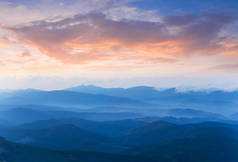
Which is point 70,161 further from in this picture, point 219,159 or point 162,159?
point 219,159

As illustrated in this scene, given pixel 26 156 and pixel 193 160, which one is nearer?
pixel 26 156

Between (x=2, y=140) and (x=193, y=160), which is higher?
(x=2, y=140)

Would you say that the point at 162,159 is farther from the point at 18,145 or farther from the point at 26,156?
the point at 18,145

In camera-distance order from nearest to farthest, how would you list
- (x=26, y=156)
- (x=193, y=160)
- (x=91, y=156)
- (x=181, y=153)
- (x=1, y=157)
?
(x=1, y=157), (x=26, y=156), (x=91, y=156), (x=193, y=160), (x=181, y=153)

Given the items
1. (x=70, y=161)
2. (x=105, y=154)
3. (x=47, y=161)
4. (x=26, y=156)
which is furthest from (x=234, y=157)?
(x=26, y=156)

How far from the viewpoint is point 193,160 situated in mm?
186000

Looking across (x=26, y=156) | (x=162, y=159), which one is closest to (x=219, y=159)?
(x=162, y=159)

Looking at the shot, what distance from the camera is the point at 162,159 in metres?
179

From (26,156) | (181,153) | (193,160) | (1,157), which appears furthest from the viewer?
(181,153)

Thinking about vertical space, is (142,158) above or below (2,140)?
below

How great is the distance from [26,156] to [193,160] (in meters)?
138

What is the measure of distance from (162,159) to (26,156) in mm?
108542

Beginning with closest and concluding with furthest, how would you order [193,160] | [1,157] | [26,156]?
[1,157] < [26,156] < [193,160]

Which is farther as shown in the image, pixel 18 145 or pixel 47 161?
pixel 18 145
